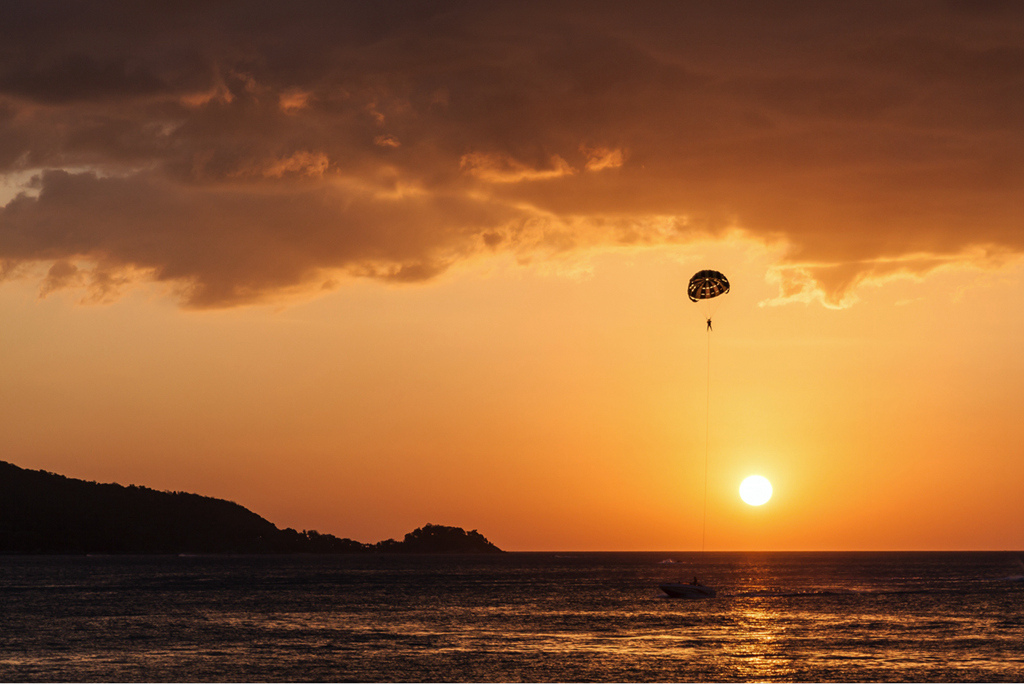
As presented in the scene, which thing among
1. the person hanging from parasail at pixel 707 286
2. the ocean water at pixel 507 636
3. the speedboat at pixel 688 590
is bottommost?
the ocean water at pixel 507 636

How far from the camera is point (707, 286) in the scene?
7419 cm

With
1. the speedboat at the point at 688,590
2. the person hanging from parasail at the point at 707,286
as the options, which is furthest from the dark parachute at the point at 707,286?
the speedboat at the point at 688,590

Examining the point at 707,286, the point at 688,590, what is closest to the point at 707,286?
the point at 707,286

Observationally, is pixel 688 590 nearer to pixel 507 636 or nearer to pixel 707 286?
pixel 507 636

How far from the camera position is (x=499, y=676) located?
63.6 metres

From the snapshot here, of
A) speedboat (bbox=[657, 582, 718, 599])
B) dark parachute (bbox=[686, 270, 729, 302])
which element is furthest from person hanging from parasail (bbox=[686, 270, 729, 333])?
speedboat (bbox=[657, 582, 718, 599])

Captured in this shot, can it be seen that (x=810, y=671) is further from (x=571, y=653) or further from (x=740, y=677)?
(x=571, y=653)

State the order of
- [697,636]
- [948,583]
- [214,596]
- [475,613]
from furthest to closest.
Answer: [948,583]
[214,596]
[475,613]
[697,636]

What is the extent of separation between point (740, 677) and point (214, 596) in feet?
316

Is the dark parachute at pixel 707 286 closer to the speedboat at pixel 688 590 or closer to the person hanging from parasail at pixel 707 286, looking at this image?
the person hanging from parasail at pixel 707 286

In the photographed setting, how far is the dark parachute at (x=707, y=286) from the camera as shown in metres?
73.9

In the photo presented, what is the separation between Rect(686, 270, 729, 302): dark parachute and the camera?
73938mm

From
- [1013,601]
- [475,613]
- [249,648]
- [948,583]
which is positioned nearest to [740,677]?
[249,648]

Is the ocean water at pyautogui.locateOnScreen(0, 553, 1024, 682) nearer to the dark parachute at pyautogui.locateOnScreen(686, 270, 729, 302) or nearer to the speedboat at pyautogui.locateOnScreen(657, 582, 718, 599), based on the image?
the speedboat at pyautogui.locateOnScreen(657, 582, 718, 599)
